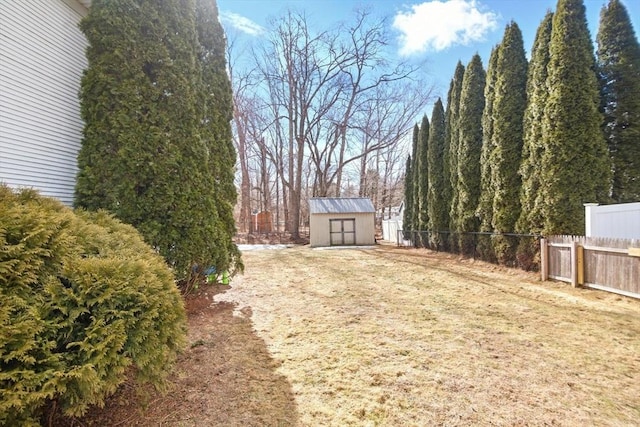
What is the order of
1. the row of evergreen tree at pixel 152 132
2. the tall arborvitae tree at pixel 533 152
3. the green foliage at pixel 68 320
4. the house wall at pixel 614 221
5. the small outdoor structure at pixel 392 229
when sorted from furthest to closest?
the small outdoor structure at pixel 392 229, the tall arborvitae tree at pixel 533 152, the house wall at pixel 614 221, the row of evergreen tree at pixel 152 132, the green foliage at pixel 68 320

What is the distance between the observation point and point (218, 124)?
212 inches

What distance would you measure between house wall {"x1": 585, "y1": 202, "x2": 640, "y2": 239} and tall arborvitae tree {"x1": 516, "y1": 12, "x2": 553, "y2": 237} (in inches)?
46.2

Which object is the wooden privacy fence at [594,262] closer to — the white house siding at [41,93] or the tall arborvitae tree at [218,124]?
the tall arborvitae tree at [218,124]

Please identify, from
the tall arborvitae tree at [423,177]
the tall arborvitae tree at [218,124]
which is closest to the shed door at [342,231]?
the tall arborvitae tree at [423,177]

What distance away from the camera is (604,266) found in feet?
18.1

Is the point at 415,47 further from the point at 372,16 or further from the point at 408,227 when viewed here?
the point at 408,227

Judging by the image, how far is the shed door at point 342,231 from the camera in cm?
1642

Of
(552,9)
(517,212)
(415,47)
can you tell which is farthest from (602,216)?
(415,47)

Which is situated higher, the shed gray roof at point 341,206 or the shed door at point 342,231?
the shed gray roof at point 341,206

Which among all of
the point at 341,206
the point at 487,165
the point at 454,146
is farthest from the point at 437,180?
the point at 341,206

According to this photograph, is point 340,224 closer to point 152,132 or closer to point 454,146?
point 454,146

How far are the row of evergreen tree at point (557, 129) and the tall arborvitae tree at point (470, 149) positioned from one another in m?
0.27

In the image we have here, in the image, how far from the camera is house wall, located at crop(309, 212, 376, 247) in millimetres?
16172

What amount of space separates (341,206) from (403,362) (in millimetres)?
13841
